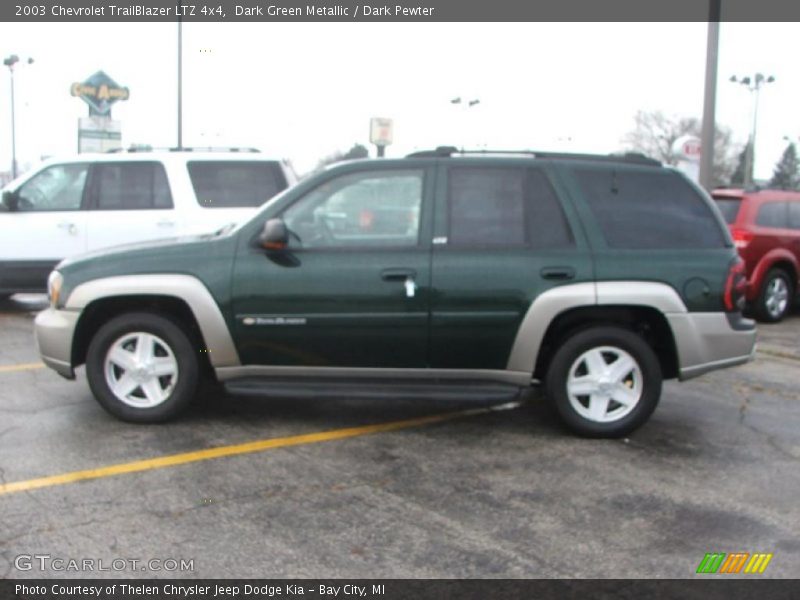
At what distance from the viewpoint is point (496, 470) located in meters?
4.66

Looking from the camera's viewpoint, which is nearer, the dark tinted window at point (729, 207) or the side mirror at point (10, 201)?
the side mirror at point (10, 201)

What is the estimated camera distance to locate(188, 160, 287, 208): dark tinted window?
9836mm

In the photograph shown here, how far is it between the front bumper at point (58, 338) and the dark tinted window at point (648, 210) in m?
3.39

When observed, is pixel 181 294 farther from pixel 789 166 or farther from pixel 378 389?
pixel 789 166

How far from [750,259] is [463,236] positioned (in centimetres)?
650

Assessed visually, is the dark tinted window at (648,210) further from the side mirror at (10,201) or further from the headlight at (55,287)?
the side mirror at (10,201)

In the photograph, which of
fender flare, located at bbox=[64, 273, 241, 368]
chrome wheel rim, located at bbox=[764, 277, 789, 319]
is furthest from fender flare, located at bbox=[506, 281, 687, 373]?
chrome wheel rim, located at bbox=[764, 277, 789, 319]

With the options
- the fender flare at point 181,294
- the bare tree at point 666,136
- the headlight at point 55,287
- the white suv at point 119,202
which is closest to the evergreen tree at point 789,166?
the bare tree at point 666,136

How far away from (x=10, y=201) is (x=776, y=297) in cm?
951

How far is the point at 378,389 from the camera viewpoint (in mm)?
5156

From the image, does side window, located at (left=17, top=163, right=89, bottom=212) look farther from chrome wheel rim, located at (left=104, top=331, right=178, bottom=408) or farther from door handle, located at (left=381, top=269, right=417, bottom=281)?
door handle, located at (left=381, top=269, right=417, bottom=281)

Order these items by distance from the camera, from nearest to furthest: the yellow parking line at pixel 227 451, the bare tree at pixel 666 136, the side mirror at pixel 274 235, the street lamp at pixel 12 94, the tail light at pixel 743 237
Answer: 1. the yellow parking line at pixel 227 451
2. the side mirror at pixel 274 235
3. the tail light at pixel 743 237
4. the street lamp at pixel 12 94
5. the bare tree at pixel 666 136

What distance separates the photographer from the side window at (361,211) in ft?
17.0
